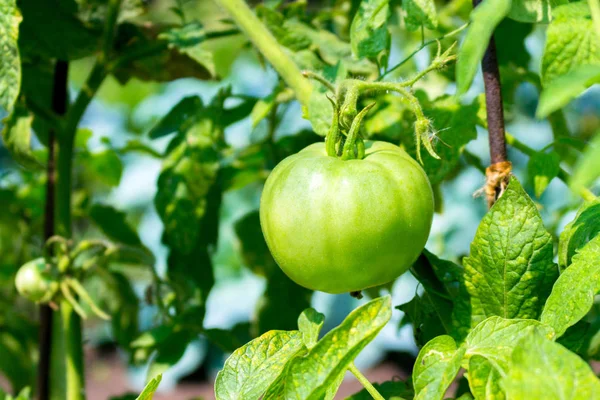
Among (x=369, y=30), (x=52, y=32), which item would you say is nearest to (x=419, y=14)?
(x=369, y=30)

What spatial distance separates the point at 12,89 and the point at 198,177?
A: 27 cm

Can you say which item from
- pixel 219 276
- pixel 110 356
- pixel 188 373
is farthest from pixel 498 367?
pixel 110 356

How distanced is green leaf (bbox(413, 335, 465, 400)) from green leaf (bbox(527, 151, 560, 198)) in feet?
0.71

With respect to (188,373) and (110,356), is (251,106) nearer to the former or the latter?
(188,373)

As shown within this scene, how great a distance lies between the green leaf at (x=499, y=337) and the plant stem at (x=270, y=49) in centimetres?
30

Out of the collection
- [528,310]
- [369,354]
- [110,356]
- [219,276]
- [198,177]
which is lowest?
[110,356]

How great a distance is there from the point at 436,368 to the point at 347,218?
129 mm

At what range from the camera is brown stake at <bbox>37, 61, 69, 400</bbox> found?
3.29 feet

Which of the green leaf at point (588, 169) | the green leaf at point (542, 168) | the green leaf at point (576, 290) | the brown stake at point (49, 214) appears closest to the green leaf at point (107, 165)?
the brown stake at point (49, 214)

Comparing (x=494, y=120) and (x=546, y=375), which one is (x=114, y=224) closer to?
(x=494, y=120)

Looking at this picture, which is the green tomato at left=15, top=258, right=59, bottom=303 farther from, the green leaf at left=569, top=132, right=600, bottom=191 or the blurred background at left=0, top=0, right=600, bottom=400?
the green leaf at left=569, top=132, right=600, bottom=191

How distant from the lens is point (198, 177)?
0.95 metres

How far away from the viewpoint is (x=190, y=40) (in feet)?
3.10

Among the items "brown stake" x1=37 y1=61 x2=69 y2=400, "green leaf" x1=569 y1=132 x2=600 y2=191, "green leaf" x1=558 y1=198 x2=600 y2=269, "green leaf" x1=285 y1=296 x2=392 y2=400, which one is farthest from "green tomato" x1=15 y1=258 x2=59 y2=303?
"green leaf" x1=569 y1=132 x2=600 y2=191
